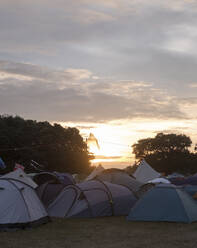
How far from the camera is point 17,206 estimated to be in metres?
13.2

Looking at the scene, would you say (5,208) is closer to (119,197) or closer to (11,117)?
(119,197)

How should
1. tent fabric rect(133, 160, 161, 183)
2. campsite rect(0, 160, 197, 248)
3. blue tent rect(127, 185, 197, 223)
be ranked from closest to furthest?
campsite rect(0, 160, 197, 248)
blue tent rect(127, 185, 197, 223)
tent fabric rect(133, 160, 161, 183)

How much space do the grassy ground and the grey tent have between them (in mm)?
5751

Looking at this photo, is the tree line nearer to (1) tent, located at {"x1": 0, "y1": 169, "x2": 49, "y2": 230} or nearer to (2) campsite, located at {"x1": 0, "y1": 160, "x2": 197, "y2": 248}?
(2) campsite, located at {"x1": 0, "y1": 160, "x2": 197, "y2": 248}

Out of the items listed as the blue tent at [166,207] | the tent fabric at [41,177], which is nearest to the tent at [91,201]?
the blue tent at [166,207]

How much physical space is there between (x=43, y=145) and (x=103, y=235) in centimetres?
4300

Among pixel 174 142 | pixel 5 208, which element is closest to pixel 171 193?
pixel 5 208

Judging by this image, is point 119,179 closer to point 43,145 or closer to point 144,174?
point 144,174

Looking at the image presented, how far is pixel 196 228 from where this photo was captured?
13133 millimetres

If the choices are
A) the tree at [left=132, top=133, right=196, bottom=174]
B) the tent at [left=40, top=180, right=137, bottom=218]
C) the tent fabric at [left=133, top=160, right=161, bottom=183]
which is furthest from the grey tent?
the tree at [left=132, top=133, right=196, bottom=174]

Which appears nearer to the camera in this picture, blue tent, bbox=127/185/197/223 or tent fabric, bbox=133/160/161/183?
blue tent, bbox=127/185/197/223

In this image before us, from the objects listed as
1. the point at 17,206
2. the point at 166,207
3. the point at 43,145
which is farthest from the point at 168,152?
the point at 17,206

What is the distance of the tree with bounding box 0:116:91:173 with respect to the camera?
53.6m

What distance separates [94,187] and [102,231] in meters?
4.23
